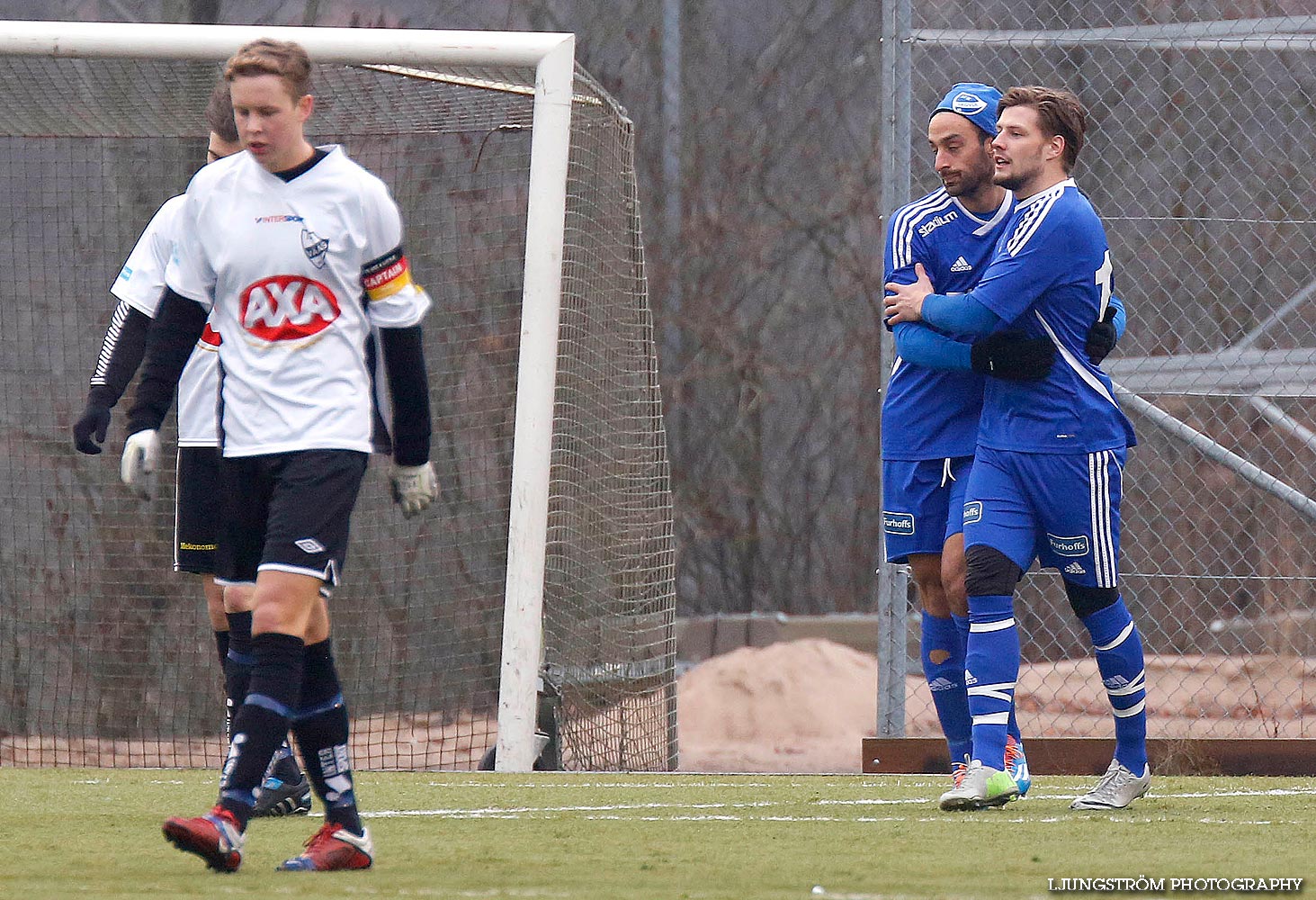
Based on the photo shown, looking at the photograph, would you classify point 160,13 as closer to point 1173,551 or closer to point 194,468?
point 1173,551

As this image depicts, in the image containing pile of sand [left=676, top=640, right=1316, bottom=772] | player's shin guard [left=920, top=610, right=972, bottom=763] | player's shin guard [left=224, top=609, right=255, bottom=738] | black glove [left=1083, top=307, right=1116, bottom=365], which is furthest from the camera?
pile of sand [left=676, top=640, right=1316, bottom=772]

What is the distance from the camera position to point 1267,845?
4035mm

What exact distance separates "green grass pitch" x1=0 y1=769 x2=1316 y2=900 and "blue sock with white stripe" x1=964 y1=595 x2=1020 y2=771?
19 cm

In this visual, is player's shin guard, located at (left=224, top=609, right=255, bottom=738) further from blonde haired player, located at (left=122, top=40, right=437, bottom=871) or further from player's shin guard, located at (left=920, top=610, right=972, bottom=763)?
player's shin guard, located at (left=920, top=610, right=972, bottom=763)

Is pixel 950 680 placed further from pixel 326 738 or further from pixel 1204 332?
pixel 1204 332

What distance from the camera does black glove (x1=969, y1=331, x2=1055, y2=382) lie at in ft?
15.6

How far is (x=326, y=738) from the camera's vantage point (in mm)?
3826

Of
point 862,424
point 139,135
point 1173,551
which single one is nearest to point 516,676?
point 139,135

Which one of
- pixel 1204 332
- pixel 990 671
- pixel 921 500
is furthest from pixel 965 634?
pixel 1204 332

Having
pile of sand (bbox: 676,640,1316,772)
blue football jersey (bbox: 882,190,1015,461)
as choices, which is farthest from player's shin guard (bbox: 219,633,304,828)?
pile of sand (bbox: 676,640,1316,772)

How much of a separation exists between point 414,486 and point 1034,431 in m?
1.67

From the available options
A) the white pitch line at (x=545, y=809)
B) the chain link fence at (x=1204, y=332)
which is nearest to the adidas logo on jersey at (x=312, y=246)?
the white pitch line at (x=545, y=809)

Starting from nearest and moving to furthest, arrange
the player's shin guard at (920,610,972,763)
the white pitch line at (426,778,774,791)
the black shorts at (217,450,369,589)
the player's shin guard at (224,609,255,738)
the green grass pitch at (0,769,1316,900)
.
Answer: the green grass pitch at (0,769,1316,900) → the black shorts at (217,450,369,589) → the player's shin guard at (224,609,255,738) → the player's shin guard at (920,610,972,763) → the white pitch line at (426,778,774,791)

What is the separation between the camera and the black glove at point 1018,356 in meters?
4.75
